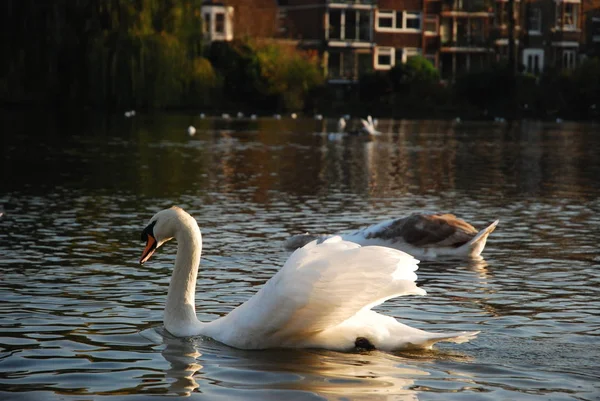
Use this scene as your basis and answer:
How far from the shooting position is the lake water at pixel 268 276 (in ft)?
27.0

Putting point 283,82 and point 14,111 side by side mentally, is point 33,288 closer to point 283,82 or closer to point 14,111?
point 14,111

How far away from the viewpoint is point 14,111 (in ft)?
221

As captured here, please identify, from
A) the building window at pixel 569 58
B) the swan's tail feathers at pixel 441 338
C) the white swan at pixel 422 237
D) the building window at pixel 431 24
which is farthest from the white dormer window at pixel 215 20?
the swan's tail feathers at pixel 441 338

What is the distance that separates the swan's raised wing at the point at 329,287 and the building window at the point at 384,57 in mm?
88891

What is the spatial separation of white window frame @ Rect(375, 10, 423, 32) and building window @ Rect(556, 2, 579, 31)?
12.5 m

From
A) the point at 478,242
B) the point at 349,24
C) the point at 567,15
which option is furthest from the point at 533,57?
the point at 478,242

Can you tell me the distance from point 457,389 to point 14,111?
62.3m

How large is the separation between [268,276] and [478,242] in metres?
2.82

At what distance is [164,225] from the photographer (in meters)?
9.78

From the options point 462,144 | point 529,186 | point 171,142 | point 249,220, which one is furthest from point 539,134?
point 249,220

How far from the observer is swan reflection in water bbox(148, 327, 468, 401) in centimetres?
792

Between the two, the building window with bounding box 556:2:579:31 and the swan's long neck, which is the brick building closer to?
the building window with bounding box 556:2:579:31

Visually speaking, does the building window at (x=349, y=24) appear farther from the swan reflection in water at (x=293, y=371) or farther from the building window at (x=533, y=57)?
the swan reflection in water at (x=293, y=371)

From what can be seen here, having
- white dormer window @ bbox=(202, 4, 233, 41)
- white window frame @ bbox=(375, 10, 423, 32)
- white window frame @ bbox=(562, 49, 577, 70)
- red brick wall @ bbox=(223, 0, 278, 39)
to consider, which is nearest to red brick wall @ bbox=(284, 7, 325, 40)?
red brick wall @ bbox=(223, 0, 278, 39)
